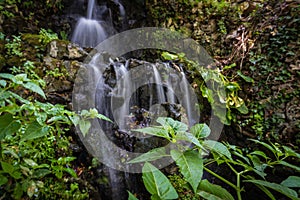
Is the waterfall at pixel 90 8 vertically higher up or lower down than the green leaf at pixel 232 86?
higher up

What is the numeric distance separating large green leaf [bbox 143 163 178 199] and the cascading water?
15.8ft

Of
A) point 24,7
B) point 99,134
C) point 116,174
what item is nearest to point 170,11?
point 24,7

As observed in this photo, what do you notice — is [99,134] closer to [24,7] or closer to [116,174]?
[116,174]

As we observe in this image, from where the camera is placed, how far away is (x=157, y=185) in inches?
31.4

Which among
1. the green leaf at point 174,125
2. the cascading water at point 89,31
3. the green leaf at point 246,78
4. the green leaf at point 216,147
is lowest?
the green leaf at point 216,147

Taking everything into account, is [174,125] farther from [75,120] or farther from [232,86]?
[232,86]

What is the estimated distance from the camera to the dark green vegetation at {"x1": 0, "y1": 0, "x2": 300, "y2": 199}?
1.13m

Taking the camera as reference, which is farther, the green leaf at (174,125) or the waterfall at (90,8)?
the waterfall at (90,8)

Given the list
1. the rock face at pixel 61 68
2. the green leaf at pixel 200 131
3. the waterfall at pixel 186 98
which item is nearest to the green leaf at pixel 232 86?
the waterfall at pixel 186 98

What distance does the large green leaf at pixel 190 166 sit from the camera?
74 centimetres

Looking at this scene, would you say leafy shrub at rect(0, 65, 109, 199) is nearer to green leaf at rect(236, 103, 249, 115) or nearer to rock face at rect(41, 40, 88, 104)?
rock face at rect(41, 40, 88, 104)

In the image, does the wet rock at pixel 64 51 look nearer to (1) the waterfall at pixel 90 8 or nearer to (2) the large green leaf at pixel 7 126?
(2) the large green leaf at pixel 7 126

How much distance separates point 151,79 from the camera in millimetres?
3506

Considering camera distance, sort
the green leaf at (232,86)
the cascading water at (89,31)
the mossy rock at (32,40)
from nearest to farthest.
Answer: the mossy rock at (32,40), the green leaf at (232,86), the cascading water at (89,31)
